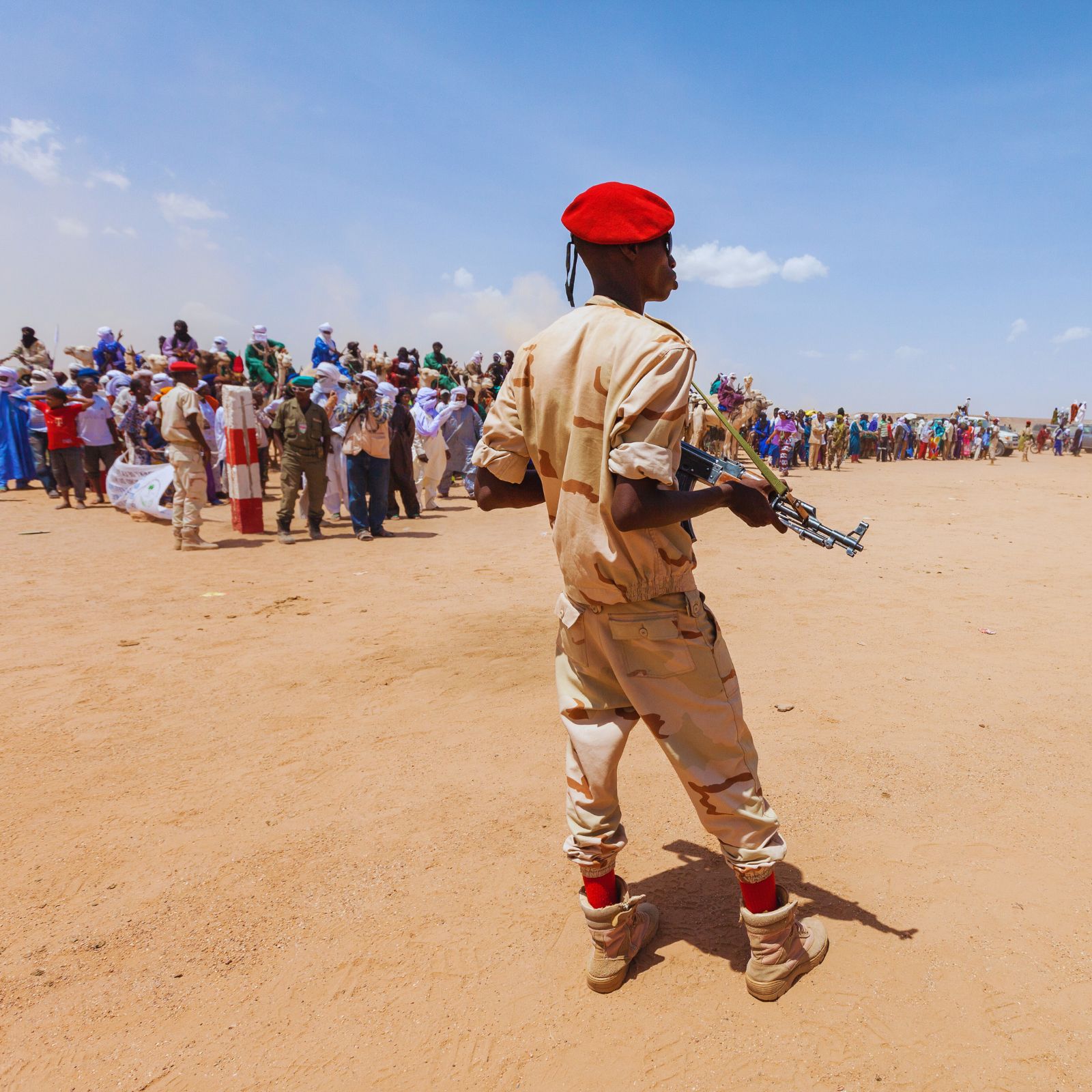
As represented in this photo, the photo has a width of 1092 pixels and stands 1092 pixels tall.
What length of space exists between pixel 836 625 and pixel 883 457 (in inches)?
1112

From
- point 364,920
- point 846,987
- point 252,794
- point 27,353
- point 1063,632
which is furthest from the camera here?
point 27,353

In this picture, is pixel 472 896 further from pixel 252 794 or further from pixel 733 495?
pixel 733 495

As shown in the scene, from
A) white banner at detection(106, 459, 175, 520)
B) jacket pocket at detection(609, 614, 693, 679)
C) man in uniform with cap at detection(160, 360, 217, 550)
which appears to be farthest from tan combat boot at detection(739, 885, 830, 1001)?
white banner at detection(106, 459, 175, 520)

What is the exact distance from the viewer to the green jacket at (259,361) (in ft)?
49.0

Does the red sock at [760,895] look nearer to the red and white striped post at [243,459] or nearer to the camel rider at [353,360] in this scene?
the red and white striped post at [243,459]

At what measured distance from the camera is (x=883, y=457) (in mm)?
31250

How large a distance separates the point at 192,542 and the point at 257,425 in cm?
182

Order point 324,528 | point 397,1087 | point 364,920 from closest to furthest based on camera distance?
1. point 397,1087
2. point 364,920
3. point 324,528

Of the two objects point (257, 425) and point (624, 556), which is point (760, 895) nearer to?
point (624, 556)

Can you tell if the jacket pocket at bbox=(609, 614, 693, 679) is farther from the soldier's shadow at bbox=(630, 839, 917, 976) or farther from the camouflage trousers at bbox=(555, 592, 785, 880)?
the soldier's shadow at bbox=(630, 839, 917, 976)

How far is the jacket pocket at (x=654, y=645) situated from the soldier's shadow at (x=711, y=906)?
105 centimetres

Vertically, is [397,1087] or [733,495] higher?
[733,495]

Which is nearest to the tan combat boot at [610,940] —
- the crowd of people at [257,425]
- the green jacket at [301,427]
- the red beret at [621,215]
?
the red beret at [621,215]

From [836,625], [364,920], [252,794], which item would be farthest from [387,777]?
[836,625]
